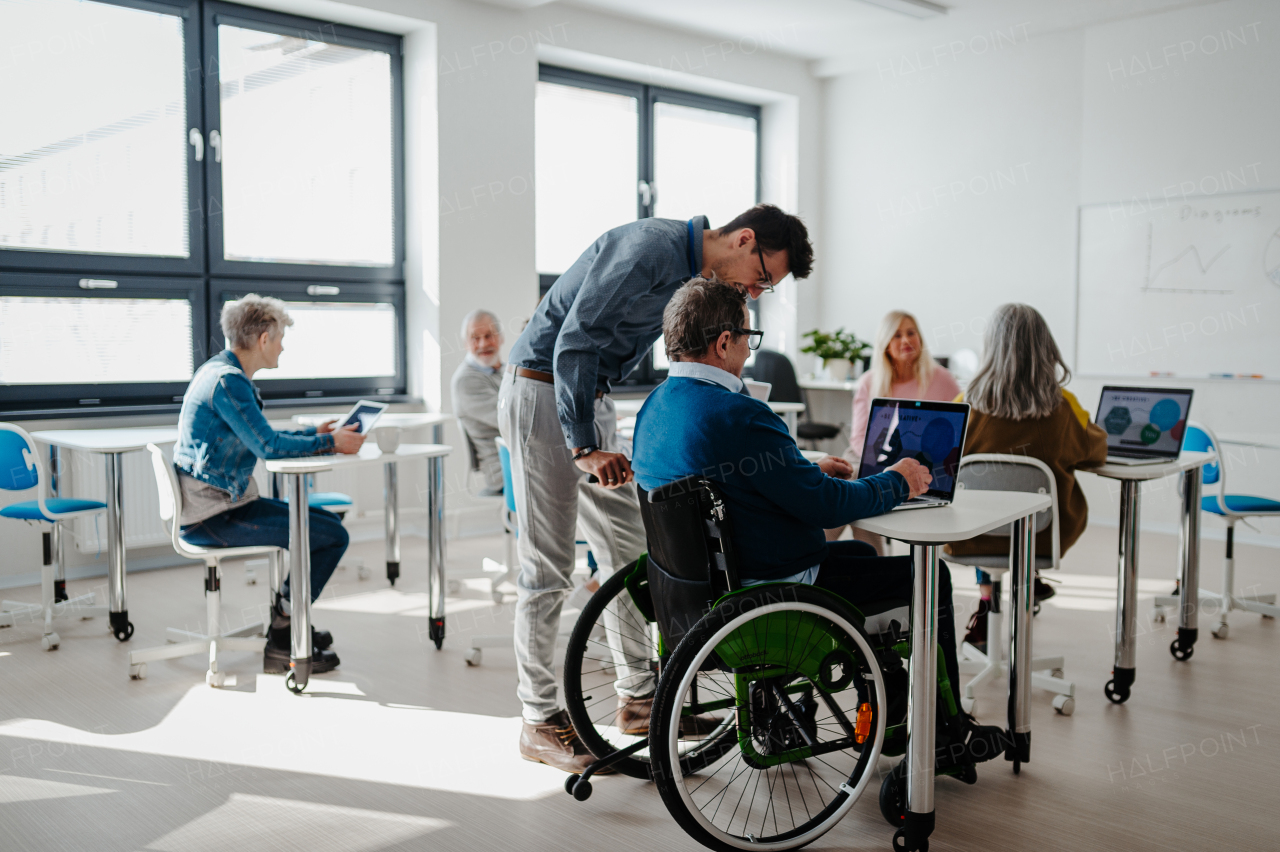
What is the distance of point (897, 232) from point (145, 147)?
4.85m

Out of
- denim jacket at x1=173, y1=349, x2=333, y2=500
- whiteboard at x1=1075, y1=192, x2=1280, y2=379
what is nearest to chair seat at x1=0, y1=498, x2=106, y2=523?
denim jacket at x1=173, y1=349, x2=333, y2=500

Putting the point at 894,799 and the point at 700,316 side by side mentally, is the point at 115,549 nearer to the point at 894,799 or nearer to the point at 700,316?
the point at 700,316

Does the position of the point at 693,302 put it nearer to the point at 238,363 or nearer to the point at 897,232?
the point at 238,363

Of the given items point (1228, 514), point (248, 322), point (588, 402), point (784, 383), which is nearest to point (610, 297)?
point (588, 402)

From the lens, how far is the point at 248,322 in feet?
10.8

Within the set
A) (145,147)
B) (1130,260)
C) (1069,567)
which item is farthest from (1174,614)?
(145,147)

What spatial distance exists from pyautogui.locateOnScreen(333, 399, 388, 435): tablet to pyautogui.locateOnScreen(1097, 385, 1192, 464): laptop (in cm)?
229

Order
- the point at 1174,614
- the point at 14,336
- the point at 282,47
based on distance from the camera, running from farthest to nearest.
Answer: the point at 282,47 < the point at 14,336 < the point at 1174,614

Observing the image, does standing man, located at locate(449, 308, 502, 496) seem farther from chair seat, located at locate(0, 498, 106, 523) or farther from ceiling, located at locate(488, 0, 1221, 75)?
ceiling, located at locate(488, 0, 1221, 75)

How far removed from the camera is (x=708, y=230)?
8.12ft

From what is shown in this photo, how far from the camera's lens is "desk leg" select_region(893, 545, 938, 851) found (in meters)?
2.01

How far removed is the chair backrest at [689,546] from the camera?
79.9 inches

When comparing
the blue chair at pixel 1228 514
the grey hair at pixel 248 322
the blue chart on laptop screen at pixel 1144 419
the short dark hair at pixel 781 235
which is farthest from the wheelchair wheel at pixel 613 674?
the blue chair at pixel 1228 514

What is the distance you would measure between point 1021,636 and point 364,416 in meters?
2.14
